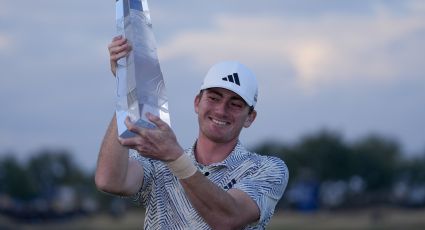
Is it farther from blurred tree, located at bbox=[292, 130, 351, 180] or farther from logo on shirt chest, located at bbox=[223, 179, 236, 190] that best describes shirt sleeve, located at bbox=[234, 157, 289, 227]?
blurred tree, located at bbox=[292, 130, 351, 180]

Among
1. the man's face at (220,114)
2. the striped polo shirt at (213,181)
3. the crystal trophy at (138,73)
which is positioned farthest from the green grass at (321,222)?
the crystal trophy at (138,73)

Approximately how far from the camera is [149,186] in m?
7.69

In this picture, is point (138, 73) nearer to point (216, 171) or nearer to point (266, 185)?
point (216, 171)

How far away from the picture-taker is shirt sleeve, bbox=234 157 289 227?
7.45 metres

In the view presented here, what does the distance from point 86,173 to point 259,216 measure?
11528 centimetres

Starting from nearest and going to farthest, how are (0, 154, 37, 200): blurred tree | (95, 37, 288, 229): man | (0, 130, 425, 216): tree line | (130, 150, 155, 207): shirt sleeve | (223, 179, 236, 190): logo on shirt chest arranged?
(95, 37, 288, 229): man → (223, 179, 236, 190): logo on shirt chest → (130, 150, 155, 207): shirt sleeve → (0, 130, 425, 216): tree line → (0, 154, 37, 200): blurred tree

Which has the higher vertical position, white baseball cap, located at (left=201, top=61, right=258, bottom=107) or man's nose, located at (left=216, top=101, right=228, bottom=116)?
white baseball cap, located at (left=201, top=61, right=258, bottom=107)

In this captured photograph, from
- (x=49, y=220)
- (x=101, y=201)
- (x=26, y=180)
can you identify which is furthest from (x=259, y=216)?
(x=26, y=180)

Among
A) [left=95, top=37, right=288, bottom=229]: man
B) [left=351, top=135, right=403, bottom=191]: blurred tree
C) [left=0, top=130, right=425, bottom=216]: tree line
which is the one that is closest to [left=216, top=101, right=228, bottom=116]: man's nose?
[left=95, top=37, right=288, bottom=229]: man

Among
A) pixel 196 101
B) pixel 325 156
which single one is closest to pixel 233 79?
pixel 196 101

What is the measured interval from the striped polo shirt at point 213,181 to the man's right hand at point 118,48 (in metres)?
1.20

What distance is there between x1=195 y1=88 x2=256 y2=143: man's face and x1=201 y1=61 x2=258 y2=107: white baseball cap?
0.05 meters

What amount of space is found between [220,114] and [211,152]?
0.35m

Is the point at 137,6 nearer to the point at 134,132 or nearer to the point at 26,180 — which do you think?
the point at 134,132
